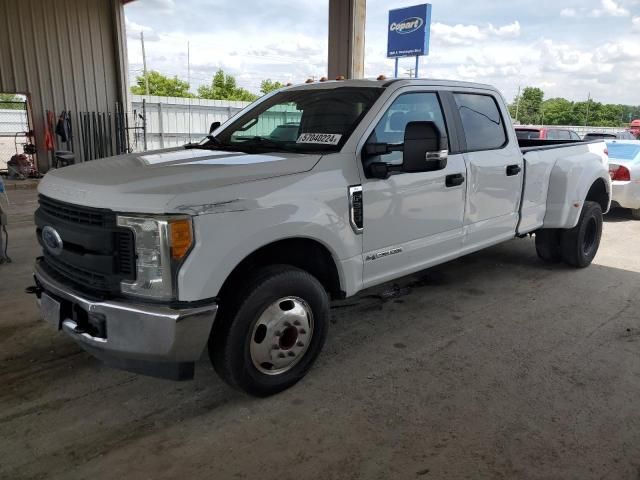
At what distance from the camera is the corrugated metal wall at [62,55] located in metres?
13.3

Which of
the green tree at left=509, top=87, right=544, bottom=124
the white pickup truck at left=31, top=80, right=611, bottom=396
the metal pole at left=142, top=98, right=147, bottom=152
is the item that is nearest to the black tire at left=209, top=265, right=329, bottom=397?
A: the white pickup truck at left=31, top=80, right=611, bottom=396

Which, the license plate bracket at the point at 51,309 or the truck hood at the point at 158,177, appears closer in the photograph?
the truck hood at the point at 158,177

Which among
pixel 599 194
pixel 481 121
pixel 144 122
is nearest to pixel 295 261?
pixel 481 121

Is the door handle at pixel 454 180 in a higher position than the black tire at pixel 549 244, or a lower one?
higher

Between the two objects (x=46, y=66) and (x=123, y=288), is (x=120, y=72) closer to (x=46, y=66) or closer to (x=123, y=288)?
(x=46, y=66)

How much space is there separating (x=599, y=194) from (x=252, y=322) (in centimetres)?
506

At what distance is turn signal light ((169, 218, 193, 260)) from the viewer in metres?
2.48

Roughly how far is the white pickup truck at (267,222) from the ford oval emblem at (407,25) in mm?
16733

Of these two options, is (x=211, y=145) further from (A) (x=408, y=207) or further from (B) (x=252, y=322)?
(B) (x=252, y=322)

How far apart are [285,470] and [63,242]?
1.73 meters

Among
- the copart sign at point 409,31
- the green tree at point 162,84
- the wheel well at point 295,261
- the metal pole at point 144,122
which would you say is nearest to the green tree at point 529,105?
the green tree at point 162,84

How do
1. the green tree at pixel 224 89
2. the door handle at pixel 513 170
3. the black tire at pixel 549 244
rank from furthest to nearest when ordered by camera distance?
1. the green tree at pixel 224 89
2. the black tire at pixel 549 244
3. the door handle at pixel 513 170

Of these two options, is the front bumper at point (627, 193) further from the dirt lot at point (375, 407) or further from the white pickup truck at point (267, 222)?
the white pickup truck at point (267, 222)

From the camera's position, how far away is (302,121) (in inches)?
150
